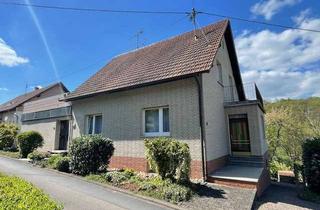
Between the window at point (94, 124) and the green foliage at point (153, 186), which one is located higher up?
the window at point (94, 124)

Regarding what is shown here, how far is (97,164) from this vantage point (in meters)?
9.81

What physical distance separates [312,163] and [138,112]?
8169 millimetres

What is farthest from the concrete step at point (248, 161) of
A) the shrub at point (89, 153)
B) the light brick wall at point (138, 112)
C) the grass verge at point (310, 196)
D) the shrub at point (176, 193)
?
the shrub at point (89, 153)

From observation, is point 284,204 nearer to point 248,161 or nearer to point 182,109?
point 248,161

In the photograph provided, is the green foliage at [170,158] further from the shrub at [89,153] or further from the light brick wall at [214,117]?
the shrub at [89,153]

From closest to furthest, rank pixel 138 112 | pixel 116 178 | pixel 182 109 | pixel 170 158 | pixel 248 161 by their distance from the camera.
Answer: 1. pixel 170 158
2. pixel 116 178
3. pixel 182 109
4. pixel 138 112
5. pixel 248 161

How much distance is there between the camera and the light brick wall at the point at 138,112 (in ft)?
32.1

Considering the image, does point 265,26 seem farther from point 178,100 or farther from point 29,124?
point 29,124

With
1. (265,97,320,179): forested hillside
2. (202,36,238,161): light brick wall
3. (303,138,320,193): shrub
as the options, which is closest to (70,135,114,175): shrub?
(202,36,238,161): light brick wall

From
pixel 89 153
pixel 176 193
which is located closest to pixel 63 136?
pixel 89 153

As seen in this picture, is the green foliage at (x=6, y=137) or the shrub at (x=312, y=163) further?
the green foliage at (x=6, y=137)

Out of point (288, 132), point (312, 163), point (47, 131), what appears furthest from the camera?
point (288, 132)

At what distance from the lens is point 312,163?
9805 mm

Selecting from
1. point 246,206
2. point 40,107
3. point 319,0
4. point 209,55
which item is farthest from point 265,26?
point 40,107
